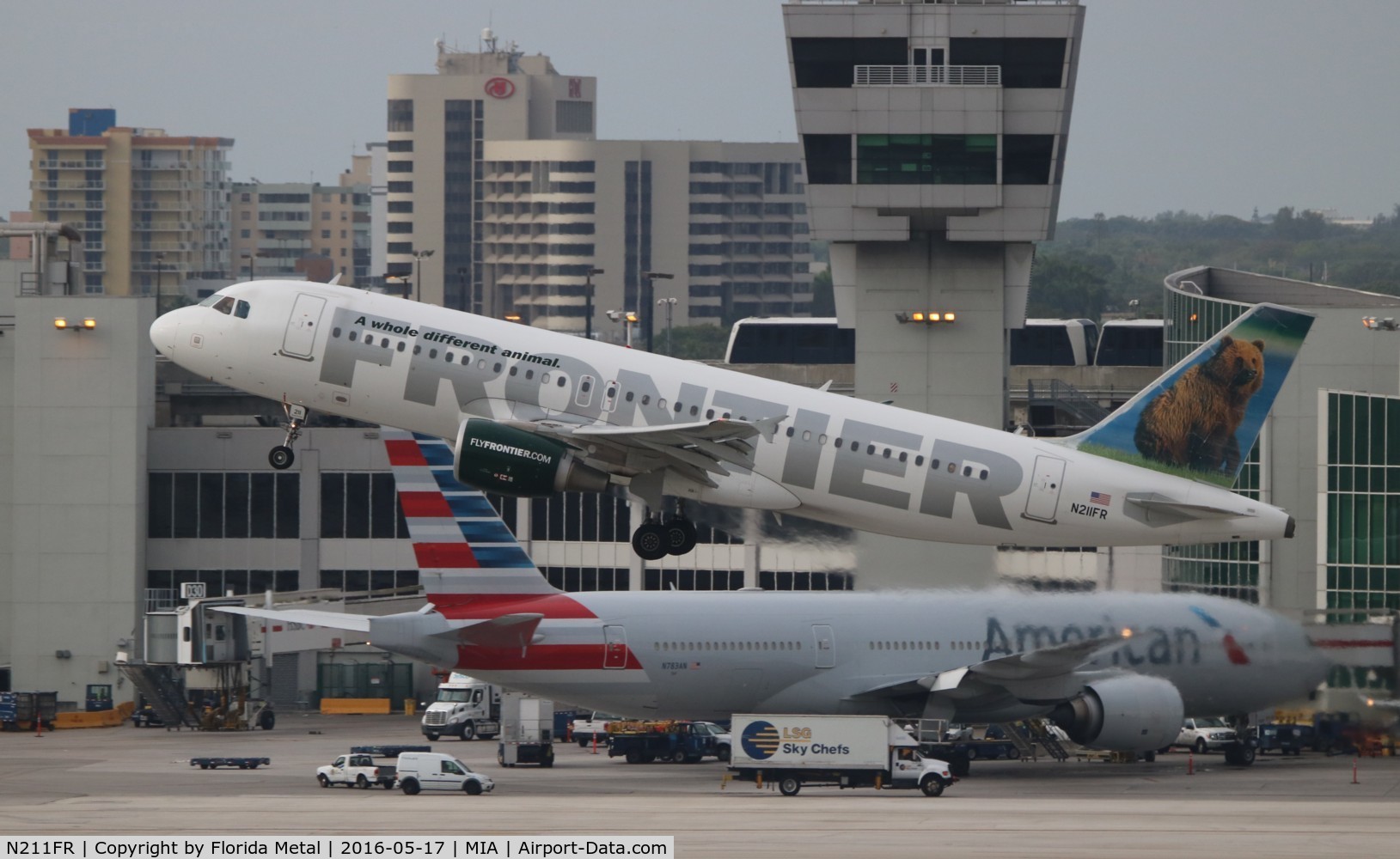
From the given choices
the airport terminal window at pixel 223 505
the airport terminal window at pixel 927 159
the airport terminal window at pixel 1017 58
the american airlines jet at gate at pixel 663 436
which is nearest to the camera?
the american airlines jet at gate at pixel 663 436

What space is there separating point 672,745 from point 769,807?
783 inches

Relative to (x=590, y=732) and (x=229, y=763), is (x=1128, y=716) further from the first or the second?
(x=229, y=763)

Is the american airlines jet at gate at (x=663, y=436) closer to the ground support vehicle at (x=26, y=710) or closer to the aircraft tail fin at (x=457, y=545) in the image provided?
the aircraft tail fin at (x=457, y=545)

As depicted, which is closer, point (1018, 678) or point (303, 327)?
point (303, 327)

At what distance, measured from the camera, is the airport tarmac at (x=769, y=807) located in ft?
195

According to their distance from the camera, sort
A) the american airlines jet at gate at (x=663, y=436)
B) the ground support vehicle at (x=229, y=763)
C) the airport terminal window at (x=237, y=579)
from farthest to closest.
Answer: the airport terminal window at (x=237, y=579) → the ground support vehicle at (x=229, y=763) → the american airlines jet at gate at (x=663, y=436)

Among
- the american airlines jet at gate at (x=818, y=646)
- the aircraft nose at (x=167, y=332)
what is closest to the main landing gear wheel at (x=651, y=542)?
the aircraft nose at (x=167, y=332)

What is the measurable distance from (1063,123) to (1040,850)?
176 ft

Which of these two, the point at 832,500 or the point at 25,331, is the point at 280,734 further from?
the point at 832,500

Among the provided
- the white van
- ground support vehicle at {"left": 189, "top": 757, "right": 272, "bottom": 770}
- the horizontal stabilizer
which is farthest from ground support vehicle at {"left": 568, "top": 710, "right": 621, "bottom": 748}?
the horizontal stabilizer

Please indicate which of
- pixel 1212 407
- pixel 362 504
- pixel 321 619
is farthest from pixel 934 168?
pixel 1212 407

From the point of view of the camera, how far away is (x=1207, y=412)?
61.5 meters

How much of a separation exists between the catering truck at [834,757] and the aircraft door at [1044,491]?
20294 millimetres

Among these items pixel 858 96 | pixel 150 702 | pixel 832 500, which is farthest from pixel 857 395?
pixel 832 500
